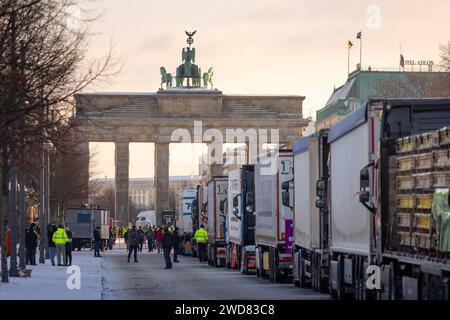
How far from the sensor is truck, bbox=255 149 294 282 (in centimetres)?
3709

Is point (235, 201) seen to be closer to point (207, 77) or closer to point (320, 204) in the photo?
point (320, 204)

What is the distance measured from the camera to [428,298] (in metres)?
18.5

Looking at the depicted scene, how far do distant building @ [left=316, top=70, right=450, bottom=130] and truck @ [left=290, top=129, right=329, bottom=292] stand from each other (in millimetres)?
53372

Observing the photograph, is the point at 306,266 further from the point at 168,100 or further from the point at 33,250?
the point at 168,100

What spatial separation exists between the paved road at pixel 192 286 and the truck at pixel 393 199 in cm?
433

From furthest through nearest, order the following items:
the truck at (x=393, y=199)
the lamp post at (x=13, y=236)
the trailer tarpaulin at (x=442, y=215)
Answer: the lamp post at (x=13, y=236) → the truck at (x=393, y=199) → the trailer tarpaulin at (x=442, y=215)

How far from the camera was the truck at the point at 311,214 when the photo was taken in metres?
29.7

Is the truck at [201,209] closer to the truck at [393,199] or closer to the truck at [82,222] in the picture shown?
the truck at [82,222]

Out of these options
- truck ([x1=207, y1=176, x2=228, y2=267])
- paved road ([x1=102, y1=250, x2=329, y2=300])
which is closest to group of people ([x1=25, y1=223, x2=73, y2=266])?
paved road ([x1=102, y1=250, x2=329, y2=300])

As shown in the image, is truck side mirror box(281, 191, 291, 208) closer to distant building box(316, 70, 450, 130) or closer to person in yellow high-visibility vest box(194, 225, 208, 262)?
person in yellow high-visibility vest box(194, 225, 208, 262)

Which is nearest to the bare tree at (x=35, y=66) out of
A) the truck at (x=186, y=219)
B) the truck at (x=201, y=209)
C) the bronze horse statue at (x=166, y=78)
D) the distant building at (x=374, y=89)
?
the truck at (x=201, y=209)

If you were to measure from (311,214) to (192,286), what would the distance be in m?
6.43

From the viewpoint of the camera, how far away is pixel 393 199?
20.8 m

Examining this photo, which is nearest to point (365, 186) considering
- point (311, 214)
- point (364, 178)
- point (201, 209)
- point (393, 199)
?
point (364, 178)
